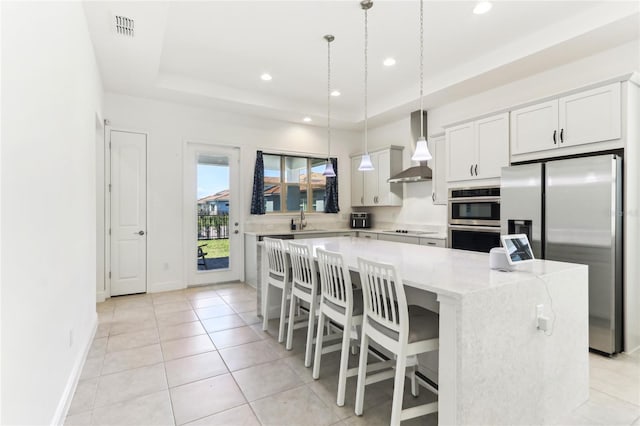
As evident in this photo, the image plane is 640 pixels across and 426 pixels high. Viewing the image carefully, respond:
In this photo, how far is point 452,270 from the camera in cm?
200

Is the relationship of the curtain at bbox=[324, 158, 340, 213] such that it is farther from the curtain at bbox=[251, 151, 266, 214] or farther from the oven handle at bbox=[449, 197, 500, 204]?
the oven handle at bbox=[449, 197, 500, 204]

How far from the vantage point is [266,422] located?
6.33ft

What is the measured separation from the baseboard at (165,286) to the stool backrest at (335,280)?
11.3 feet

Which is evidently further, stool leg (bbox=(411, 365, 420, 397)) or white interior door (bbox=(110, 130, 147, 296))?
white interior door (bbox=(110, 130, 147, 296))

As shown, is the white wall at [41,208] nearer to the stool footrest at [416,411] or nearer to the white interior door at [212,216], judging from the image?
the stool footrest at [416,411]

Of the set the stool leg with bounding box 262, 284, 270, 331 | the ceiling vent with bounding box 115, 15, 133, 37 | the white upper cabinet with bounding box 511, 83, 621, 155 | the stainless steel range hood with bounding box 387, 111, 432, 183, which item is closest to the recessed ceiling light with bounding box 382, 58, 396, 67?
the stainless steel range hood with bounding box 387, 111, 432, 183

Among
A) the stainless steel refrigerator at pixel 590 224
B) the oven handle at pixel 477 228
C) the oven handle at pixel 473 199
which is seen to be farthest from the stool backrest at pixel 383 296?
the oven handle at pixel 473 199

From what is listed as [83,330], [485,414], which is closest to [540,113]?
[485,414]

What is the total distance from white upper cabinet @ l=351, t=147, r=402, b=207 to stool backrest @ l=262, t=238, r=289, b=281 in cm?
303

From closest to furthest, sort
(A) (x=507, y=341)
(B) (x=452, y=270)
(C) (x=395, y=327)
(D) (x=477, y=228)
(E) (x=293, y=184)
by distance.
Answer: (A) (x=507, y=341)
(C) (x=395, y=327)
(B) (x=452, y=270)
(D) (x=477, y=228)
(E) (x=293, y=184)

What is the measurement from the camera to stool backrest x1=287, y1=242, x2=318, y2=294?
265 centimetres

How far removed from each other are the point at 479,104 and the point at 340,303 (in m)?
3.75

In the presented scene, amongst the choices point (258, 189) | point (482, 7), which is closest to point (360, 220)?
point (258, 189)

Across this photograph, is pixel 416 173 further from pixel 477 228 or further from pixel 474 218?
pixel 477 228
